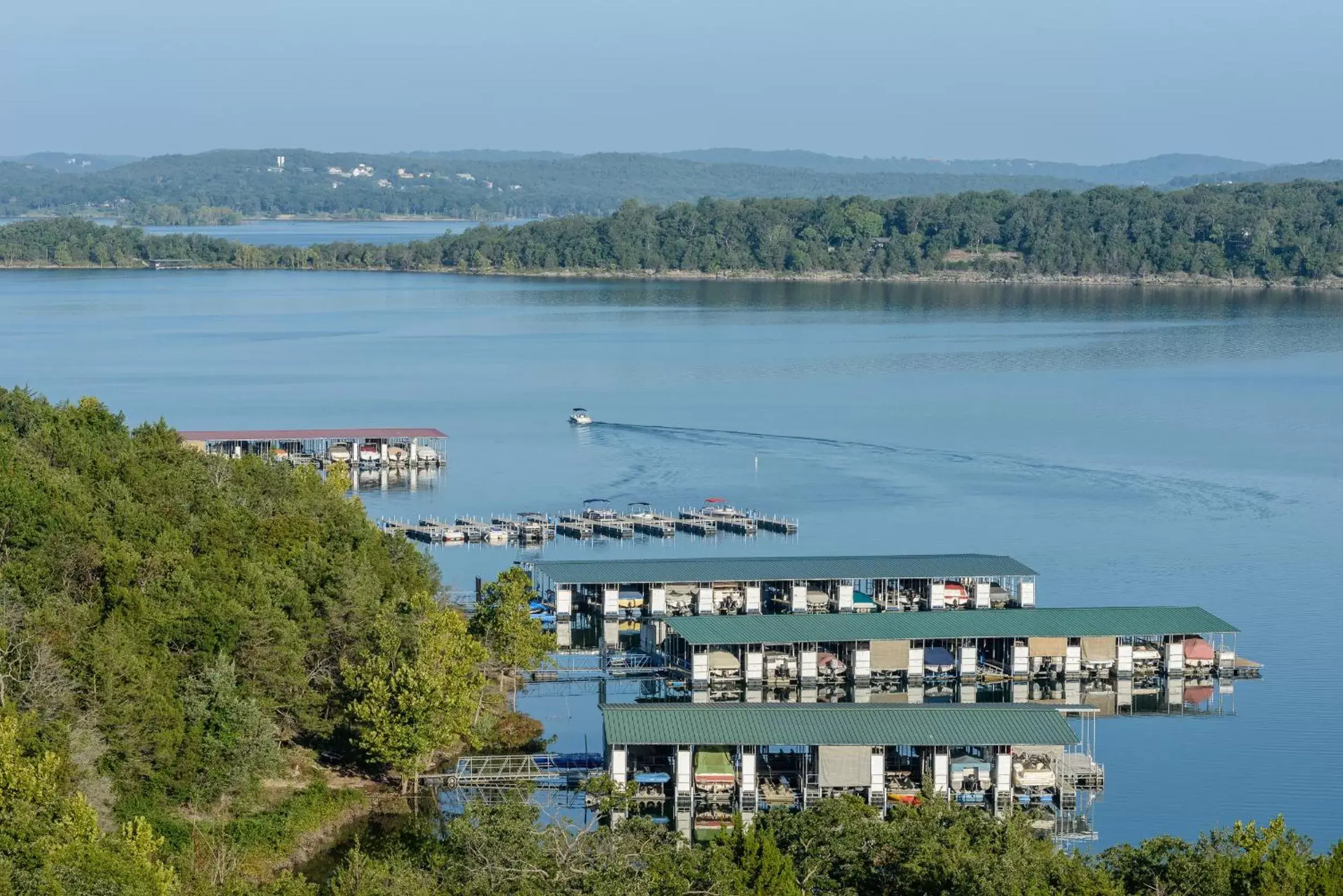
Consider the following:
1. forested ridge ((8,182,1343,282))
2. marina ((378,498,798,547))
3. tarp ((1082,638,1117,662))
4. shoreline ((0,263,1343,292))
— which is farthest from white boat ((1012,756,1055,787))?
forested ridge ((8,182,1343,282))

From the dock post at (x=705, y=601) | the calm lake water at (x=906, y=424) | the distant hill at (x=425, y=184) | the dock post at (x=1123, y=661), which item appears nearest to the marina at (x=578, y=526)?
the calm lake water at (x=906, y=424)

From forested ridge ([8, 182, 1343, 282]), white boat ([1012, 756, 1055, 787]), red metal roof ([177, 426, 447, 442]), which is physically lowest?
white boat ([1012, 756, 1055, 787])

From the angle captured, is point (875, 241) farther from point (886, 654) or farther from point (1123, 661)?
point (886, 654)

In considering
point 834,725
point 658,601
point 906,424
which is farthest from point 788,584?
point 906,424

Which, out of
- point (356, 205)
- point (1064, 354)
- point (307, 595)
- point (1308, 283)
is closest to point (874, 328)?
point (1064, 354)

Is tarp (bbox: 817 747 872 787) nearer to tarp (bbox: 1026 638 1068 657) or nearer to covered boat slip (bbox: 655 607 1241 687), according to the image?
covered boat slip (bbox: 655 607 1241 687)

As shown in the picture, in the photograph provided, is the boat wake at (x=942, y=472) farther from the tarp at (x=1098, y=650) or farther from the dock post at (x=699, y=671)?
the dock post at (x=699, y=671)

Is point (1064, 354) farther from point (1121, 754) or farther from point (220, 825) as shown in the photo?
point (220, 825)

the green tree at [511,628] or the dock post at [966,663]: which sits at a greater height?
the green tree at [511,628]
